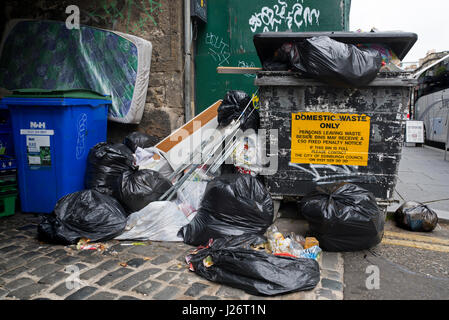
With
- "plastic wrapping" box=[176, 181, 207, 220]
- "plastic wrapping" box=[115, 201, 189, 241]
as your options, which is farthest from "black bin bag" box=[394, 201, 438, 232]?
"plastic wrapping" box=[115, 201, 189, 241]

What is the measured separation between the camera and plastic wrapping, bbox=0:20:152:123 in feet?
14.6

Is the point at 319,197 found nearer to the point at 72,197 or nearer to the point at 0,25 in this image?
the point at 72,197

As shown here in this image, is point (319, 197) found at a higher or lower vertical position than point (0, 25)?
lower

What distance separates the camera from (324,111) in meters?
2.99

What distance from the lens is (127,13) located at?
4770 millimetres

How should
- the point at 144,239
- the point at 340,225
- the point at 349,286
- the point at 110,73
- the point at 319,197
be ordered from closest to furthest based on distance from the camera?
the point at 349,286 → the point at 340,225 → the point at 319,197 → the point at 144,239 → the point at 110,73

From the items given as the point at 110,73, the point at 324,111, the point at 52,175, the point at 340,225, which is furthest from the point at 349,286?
the point at 110,73

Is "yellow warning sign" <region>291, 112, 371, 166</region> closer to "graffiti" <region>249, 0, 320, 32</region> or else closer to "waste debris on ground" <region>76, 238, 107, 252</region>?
"waste debris on ground" <region>76, 238, 107, 252</region>

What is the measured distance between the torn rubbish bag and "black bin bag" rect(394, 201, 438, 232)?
5.55 ft

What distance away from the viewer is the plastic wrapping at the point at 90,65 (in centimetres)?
444

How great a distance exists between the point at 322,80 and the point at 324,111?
0.93 feet

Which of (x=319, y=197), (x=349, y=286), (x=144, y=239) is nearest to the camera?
(x=349, y=286)

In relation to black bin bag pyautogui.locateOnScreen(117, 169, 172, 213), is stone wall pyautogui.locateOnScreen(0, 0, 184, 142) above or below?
above

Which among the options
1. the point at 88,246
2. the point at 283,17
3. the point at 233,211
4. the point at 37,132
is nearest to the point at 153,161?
the point at 37,132
